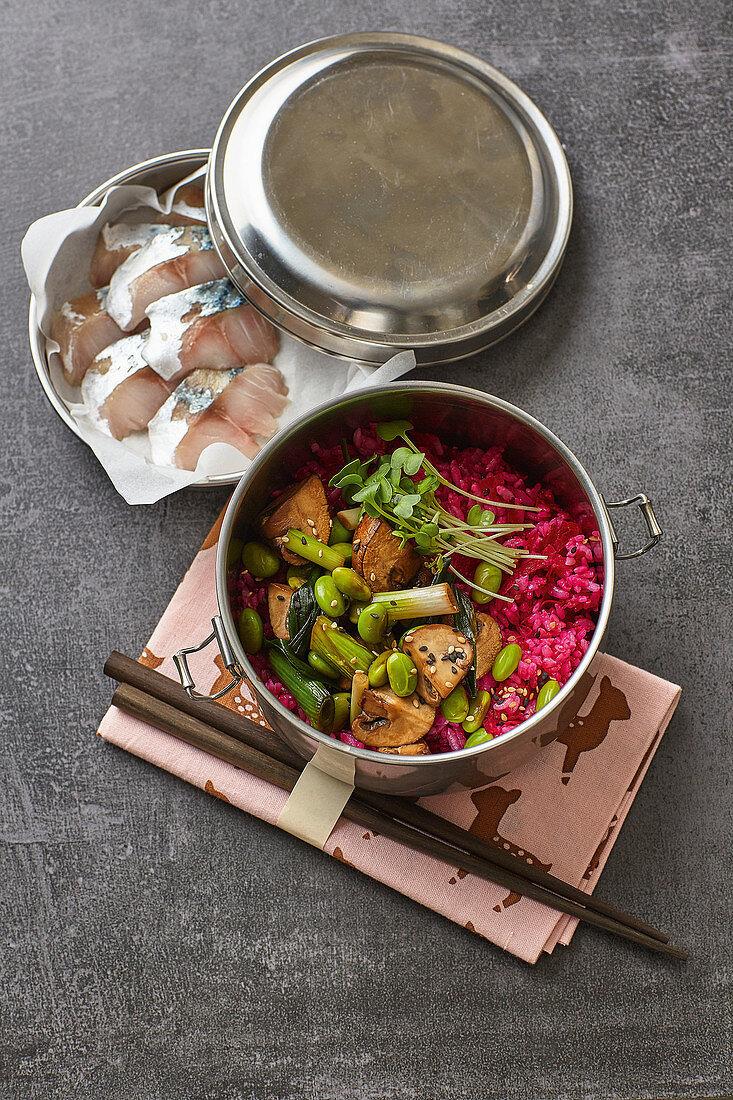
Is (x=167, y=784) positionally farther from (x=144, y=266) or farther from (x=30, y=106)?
(x=30, y=106)

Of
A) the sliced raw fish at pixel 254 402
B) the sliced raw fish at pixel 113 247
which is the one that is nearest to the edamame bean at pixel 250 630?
the sliced raw fish at pixel 254 402

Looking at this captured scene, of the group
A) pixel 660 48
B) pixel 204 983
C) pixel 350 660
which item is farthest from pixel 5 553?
pixel 660 48

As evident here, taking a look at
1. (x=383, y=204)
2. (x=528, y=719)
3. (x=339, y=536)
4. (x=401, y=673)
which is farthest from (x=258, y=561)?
(x=383, y=204)

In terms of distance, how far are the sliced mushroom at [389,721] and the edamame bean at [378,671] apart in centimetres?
1

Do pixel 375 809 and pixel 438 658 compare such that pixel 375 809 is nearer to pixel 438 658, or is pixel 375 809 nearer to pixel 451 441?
pixel 438 658

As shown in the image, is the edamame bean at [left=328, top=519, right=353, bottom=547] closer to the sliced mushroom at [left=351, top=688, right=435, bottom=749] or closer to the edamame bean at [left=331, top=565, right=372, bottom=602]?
the edamame bean at [left=331, top=565, right=372, bottom=602]

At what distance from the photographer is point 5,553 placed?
2000mm

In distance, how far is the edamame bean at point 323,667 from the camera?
158 centimetres

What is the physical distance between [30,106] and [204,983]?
89.9 inches

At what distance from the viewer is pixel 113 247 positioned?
206cm

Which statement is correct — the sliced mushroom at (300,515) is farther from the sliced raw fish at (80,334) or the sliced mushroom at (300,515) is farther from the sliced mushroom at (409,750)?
the sliced raw fish at (80,334)

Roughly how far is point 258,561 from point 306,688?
29 centimetres

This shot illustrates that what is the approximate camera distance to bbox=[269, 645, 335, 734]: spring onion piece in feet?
5.04

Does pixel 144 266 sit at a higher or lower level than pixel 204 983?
higher
